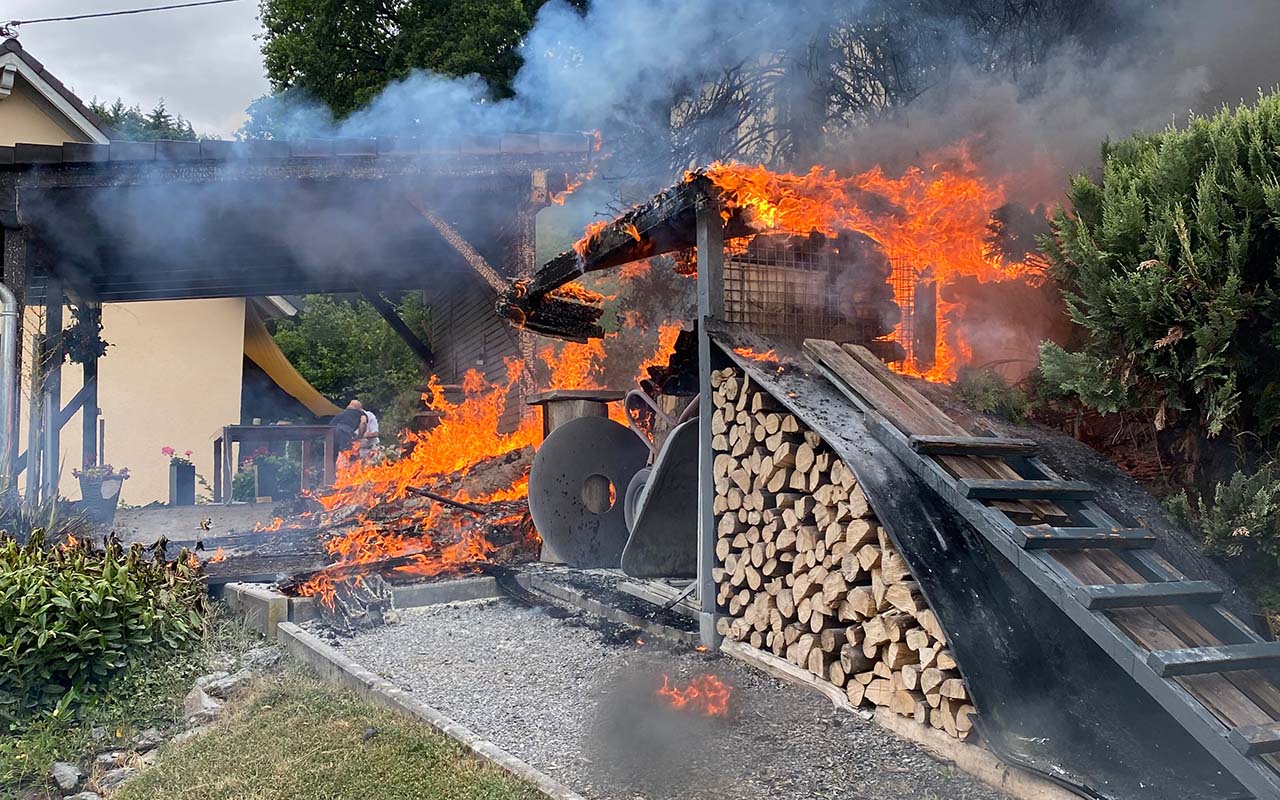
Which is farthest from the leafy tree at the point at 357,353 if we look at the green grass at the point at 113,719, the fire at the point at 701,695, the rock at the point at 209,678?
the fire at the point at 701,695

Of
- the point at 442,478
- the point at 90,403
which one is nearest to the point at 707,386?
the point at 442,478

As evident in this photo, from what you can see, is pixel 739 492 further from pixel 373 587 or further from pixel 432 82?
pixel 432 82

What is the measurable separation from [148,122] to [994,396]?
3152 cm

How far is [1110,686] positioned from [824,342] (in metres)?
2.53

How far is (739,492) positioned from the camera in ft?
18.0

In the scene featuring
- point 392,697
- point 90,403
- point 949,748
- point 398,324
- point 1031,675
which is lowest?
point 392,697

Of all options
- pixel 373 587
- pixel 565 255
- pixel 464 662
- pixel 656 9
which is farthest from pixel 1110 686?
pixel 656 9

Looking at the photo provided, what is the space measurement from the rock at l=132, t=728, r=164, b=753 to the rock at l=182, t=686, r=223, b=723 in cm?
Answer: 19

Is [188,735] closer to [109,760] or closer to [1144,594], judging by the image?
[109,760]

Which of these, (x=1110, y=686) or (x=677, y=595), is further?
(x=677, y=595)

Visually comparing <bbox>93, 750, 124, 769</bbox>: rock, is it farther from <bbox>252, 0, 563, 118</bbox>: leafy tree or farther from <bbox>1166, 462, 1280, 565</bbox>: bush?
<bbox>252, 0, 563, 118</bbox>: leafy tree

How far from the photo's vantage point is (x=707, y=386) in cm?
570

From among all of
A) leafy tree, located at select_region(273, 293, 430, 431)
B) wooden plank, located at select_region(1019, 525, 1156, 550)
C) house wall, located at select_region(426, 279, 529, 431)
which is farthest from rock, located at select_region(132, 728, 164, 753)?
leafy tree, located at select_region(273, 293, 430, 431)

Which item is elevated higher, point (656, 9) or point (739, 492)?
point (656, 9)
